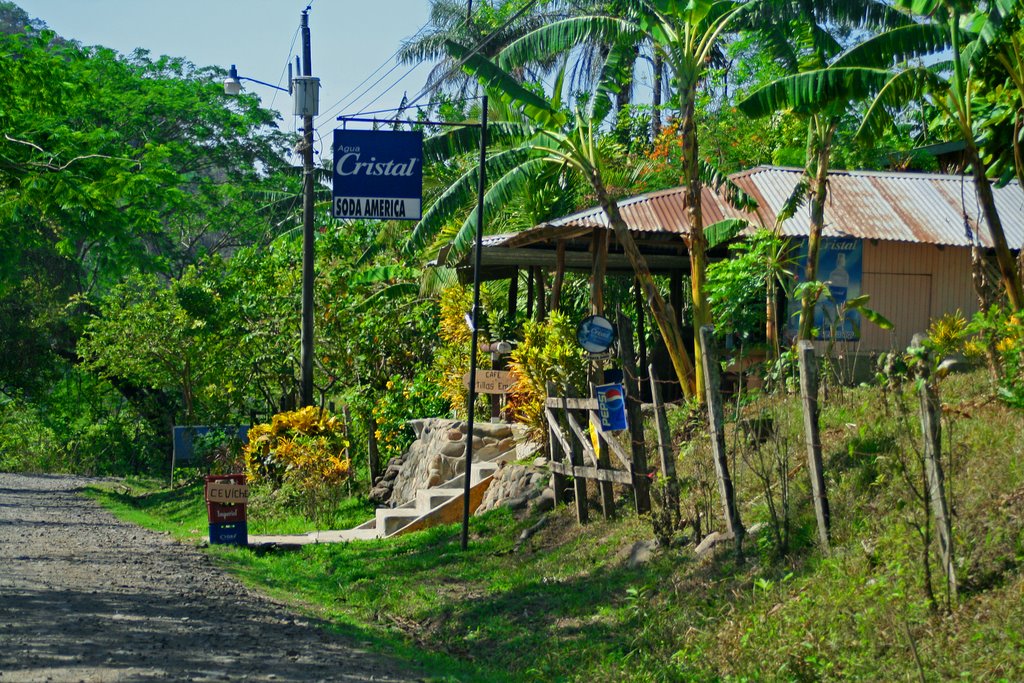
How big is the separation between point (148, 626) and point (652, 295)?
7849mm

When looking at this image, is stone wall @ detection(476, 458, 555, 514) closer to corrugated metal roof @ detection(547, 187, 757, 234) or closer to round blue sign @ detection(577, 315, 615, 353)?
round blue sign @ detection(577, 315, 615, 353)

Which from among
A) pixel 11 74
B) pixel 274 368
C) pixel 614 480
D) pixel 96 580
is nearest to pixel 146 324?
pixel 274 368

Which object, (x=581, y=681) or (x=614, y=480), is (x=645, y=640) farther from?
(x=614, y=480)

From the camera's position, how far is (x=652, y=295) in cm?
1558

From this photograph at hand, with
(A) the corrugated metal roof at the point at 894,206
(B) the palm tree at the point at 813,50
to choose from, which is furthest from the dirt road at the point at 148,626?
(A) the corrugated metal roof at the point at 894,206

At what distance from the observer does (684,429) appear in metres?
14.4

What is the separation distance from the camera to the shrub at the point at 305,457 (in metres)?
20.4

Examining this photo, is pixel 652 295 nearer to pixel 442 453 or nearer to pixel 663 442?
pixel 663 442

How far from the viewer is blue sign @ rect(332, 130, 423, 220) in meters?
15.5

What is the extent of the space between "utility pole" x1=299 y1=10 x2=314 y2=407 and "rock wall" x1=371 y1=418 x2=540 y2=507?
8.90ft

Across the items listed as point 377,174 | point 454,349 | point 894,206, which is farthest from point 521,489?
point 894,206

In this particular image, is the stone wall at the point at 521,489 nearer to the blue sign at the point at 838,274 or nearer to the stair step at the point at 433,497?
the stair step at the point at 433,497

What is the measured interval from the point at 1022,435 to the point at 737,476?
2.91 meters

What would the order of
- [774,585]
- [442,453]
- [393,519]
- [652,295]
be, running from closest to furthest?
[774,585] < [652,295] < [393,519] < [442,453]
